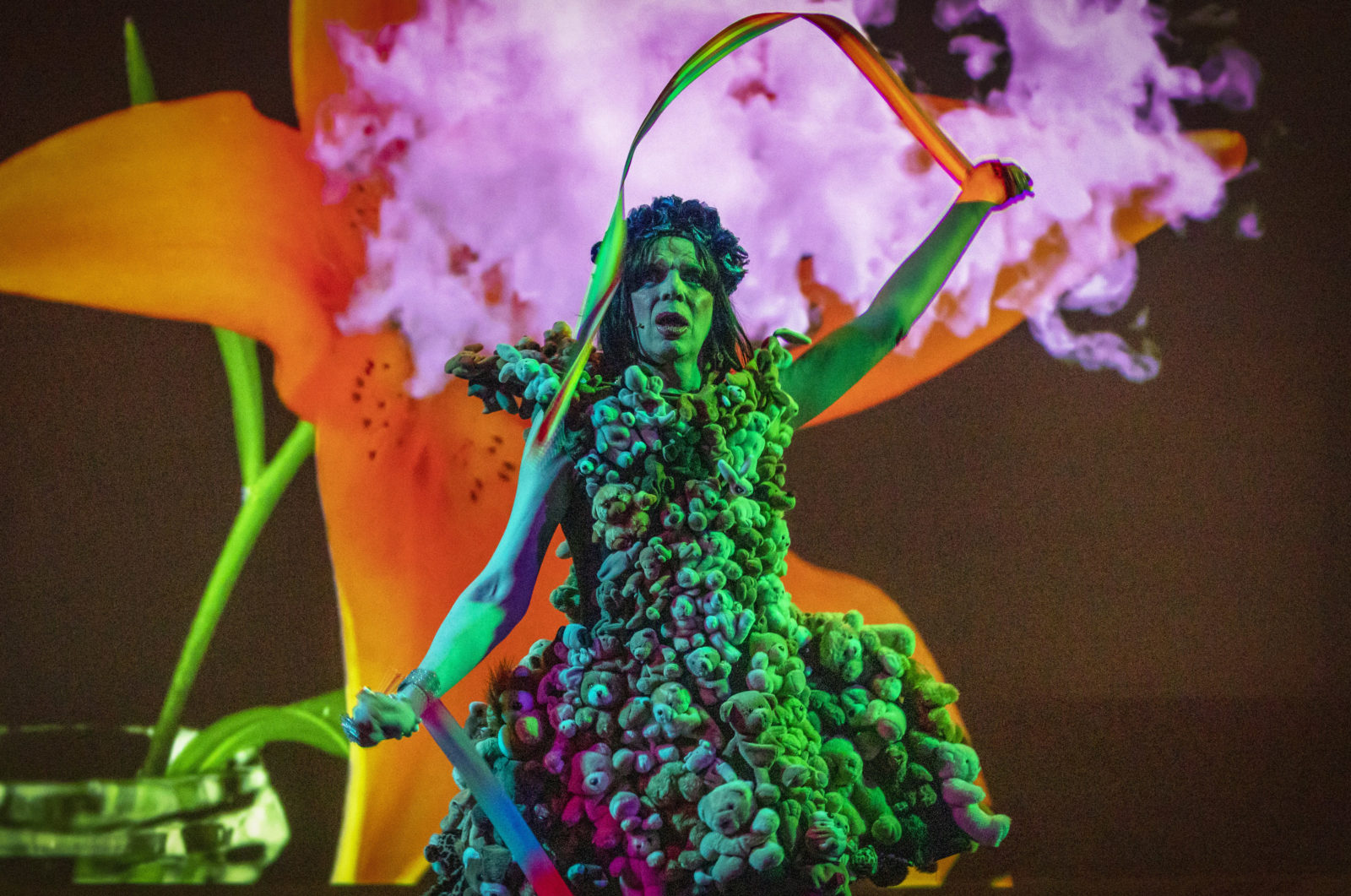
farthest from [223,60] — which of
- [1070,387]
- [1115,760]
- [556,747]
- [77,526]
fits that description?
[1115,760]

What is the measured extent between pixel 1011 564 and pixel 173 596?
Answer: 1.98 meters

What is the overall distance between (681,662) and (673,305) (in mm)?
444

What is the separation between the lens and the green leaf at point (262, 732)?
87.0 inches

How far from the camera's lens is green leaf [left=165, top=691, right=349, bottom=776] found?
2.21 metres

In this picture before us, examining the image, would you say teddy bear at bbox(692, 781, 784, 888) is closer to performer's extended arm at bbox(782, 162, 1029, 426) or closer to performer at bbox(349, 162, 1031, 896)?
performer at bbox(349, 162, 1031, 896)

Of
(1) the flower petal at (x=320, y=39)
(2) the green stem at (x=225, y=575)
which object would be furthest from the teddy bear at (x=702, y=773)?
(1) the flower petal at (x=320, y=39)

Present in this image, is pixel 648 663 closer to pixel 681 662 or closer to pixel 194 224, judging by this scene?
pixel 681 662

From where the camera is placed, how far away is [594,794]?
1.10 metres

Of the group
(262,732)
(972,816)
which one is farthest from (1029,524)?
(262,732)

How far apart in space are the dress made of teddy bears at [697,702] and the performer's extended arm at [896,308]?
0.06 metres

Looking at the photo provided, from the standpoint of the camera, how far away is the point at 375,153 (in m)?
2.22

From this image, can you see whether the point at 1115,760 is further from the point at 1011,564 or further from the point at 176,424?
the point at 176,424

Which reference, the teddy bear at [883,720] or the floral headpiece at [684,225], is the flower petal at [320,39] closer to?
the floral headpiece at [684,225]

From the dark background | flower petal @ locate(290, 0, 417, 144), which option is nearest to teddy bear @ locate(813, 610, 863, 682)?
the dark background
